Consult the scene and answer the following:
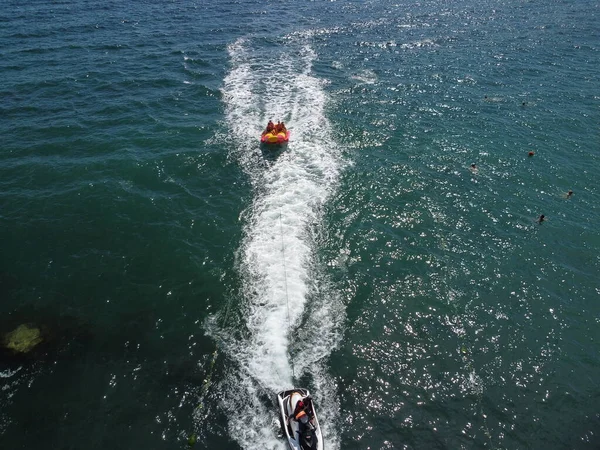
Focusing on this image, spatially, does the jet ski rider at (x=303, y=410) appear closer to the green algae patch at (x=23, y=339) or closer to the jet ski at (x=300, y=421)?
the jet ski at (x=300, y=421)

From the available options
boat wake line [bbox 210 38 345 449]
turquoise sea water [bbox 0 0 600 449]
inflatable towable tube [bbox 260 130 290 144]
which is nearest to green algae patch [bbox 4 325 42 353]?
turquoise sea water [bbox 0 0 600 449]

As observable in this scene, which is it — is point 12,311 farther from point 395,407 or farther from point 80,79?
point 80,79

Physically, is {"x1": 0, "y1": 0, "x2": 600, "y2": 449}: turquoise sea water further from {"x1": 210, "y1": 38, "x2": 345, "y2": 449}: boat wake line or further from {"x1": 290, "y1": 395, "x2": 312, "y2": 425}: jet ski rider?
{"x1": 290, "y1": 395, "x2": 312, "y2": 425}: jet ski rider

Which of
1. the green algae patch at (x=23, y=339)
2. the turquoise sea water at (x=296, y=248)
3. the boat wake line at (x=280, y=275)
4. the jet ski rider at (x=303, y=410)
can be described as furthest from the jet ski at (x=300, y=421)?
the green algae patch at (x=23, y=339)

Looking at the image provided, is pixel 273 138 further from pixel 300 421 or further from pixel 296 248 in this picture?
pixel 300 421

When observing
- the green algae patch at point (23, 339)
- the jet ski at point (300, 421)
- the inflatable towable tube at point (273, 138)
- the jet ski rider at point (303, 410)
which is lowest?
the jet ski at point (300, 421)

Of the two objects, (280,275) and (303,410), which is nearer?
(303,410)

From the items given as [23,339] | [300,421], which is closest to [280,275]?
[300,421]

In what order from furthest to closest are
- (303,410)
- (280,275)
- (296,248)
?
(296,248)
(280,275)
(303,410)
